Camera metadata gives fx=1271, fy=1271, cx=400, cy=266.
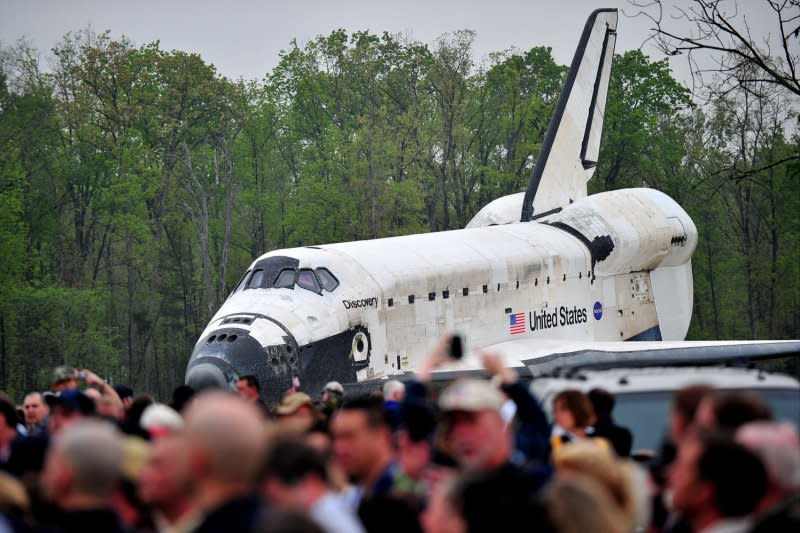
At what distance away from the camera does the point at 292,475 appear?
4363 millimetres

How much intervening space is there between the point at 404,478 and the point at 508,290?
44.1 ft

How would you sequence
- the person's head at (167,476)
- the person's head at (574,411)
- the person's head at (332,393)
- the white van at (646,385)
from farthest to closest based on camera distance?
the person's head at (332,393), the white van at (646,385), the person's head at (574,411), the person's head at (167,476)

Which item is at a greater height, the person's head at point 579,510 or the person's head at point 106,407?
the person's head at point 106,407

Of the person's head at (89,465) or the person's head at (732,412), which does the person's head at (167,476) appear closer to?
the person's head at (89,465)

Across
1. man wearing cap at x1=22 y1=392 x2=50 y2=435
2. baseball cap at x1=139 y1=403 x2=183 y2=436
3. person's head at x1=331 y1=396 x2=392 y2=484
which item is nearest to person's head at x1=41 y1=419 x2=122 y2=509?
person's head at x1=331 y1=396 x2=392 y2=484

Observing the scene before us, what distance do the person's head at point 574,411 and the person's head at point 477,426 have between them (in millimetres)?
1767

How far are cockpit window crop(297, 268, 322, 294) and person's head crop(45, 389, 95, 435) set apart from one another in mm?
7487

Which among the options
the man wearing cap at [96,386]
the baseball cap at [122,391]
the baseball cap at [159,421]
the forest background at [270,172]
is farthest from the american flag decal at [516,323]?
the forest background at [270,172]

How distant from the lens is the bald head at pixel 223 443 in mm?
3979

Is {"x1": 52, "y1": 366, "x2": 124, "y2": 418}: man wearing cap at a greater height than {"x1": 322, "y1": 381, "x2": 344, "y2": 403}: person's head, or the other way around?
{"x1": 52, "y1": 366, "x2": 124, "y2": 418}: man wearing cap

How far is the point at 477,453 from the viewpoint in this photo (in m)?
5.13

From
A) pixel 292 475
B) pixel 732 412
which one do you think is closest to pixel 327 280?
pixel 732 412

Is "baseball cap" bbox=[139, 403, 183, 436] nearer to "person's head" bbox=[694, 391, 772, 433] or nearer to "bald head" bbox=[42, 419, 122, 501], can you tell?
"bald head" bbox=[42, 419, 122, 501]

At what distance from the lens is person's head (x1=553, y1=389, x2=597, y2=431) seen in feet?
22.7
